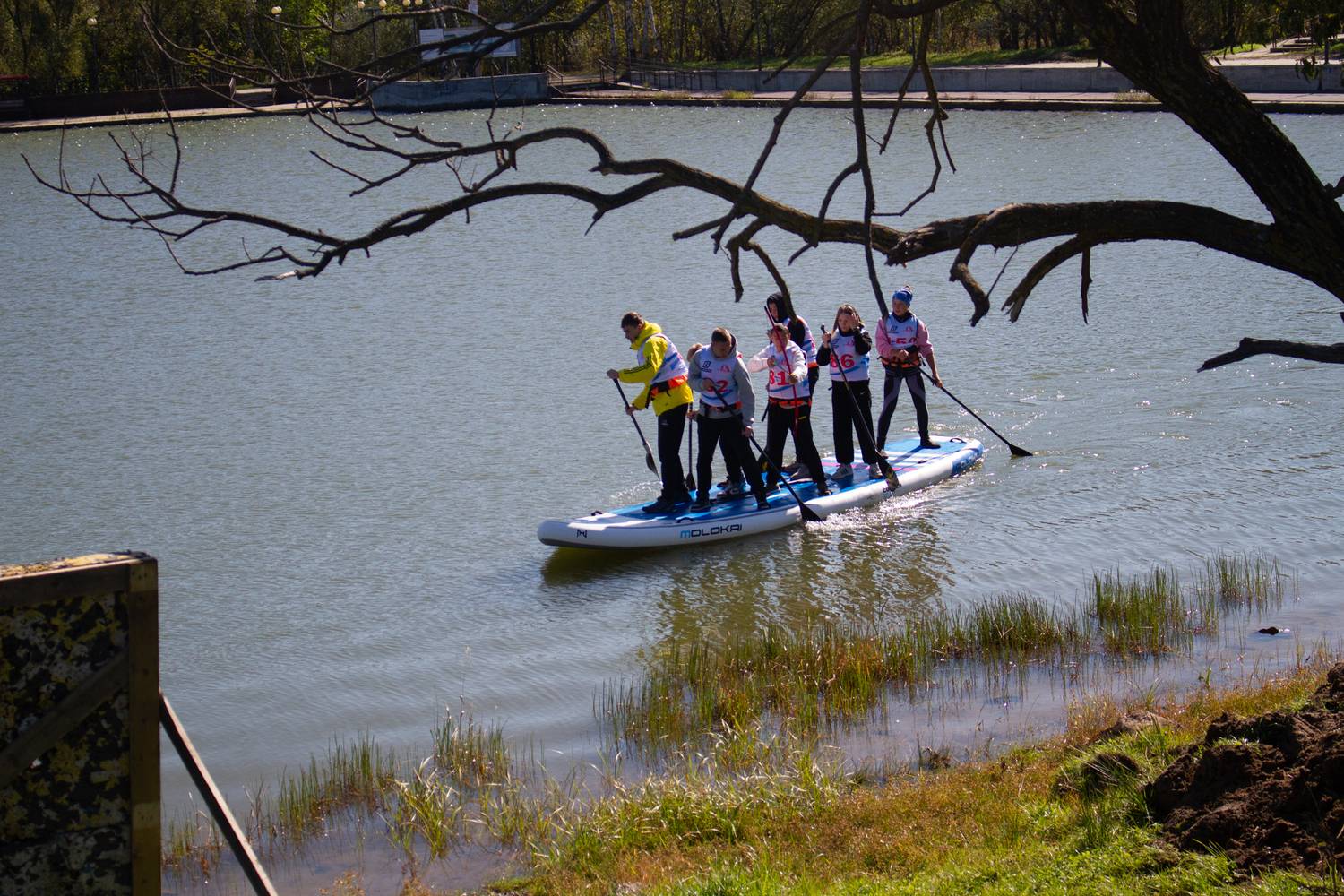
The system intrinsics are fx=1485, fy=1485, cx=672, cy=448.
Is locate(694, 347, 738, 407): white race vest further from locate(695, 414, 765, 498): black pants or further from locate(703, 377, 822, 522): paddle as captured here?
locate(695, 414, 765, 498): black pants

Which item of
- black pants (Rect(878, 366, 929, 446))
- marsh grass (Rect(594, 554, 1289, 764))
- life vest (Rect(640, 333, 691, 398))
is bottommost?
marsh grass (Rect(594, 554, 1289, 764))

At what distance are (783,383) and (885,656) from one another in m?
4.22

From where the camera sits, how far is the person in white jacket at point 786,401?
12742mm

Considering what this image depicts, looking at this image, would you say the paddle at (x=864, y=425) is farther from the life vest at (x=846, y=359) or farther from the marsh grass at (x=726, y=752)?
the marsh grass at (x=726, y=752)

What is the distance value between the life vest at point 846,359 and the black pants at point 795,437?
1.38 feet

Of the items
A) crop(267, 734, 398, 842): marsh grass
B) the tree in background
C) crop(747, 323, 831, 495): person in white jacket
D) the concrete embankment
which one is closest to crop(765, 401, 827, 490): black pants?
crop(747, 323, 831, 495): person in white jacket

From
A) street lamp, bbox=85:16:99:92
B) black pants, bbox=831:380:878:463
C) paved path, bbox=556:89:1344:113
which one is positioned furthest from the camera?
street lamp, bbox=85:16:99:92

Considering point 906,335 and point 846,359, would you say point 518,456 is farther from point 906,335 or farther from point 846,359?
Answer: point 906,335

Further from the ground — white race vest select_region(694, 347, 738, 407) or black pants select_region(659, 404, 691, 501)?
white race vest select_region(694, 347, 738, 407)

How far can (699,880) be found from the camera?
18.3ft

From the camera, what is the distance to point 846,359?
1348 centimetres

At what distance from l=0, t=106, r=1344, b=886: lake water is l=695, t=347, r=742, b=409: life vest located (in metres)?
1.30

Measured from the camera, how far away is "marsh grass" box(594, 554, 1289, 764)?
858 cm

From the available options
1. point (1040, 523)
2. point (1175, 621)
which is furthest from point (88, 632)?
point (1040, 523)
